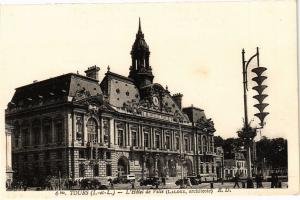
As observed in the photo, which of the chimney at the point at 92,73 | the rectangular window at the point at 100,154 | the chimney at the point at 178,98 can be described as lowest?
the rectangular window at the point at 100,154

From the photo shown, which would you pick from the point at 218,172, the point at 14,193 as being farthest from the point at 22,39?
the point at 218,172

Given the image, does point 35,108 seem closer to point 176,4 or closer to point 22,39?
point 22,39

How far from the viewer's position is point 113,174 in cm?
4053

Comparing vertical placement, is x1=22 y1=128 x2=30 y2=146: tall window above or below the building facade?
above

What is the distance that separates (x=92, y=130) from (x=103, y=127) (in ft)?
4.01

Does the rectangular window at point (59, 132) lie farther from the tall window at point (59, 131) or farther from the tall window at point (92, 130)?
the tall window at point (92, 130)

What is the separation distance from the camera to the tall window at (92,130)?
38.2m

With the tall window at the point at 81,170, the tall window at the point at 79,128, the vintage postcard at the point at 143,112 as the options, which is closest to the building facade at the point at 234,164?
the vintage postcard at the point at 143,112

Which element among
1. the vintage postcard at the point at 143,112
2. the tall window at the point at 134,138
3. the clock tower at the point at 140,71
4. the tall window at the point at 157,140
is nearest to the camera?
the vintage postcard at the point at 143,112

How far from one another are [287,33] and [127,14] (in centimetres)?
853

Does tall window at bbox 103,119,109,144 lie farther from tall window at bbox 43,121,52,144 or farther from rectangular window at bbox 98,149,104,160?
tall window at bbox 43,121,52,144

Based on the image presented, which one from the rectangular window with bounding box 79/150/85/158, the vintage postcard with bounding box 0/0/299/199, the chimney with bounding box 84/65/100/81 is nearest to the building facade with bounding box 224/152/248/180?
the vintage postcard with bounding box 0/0/299/199

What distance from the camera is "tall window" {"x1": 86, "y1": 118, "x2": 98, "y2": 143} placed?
1505 inches

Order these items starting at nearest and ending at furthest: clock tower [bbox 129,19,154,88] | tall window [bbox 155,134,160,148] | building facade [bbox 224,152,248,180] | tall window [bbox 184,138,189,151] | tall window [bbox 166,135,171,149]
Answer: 1. clock tower [bbox 129,19,154,88]
2. tall window [bbox 155,134,160,148]
3. tall window [bbox 166,135,171,149]
4. tall window [bbox 184,138,189,151]
5. building facade [bbox 224,152,248,180]
